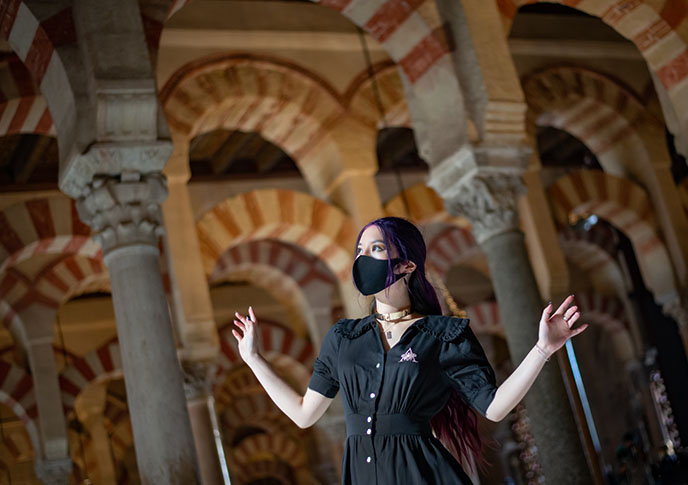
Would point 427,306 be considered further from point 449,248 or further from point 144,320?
point 449,248

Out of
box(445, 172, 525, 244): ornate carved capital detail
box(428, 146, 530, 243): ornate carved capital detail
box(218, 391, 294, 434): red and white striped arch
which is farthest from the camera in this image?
box(218, 391, 294, 434): red and white striped arch

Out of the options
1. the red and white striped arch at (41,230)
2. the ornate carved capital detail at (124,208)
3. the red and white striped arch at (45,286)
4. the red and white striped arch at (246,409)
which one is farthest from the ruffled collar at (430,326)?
the red and white striped arch at (246,409)

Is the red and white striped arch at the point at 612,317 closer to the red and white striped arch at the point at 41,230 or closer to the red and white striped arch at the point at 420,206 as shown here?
the red and white striped arch at the point at 420,206

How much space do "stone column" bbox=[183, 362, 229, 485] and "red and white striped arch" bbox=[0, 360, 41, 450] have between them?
2760mm

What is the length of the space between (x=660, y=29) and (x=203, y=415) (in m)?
4.06

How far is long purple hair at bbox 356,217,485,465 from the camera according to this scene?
2.08 m

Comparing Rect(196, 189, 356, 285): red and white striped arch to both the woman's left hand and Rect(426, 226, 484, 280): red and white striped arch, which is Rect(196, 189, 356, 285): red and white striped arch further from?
the woman's left hand

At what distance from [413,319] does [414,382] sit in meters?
0.17

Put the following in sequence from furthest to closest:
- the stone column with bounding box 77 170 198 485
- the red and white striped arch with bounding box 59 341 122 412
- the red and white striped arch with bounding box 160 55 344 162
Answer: the red and white striped arch with bounding box 59 341 122 412 → the red and white striped arch with bounding box 160 55 344 162 → the stone column with bounding box 77 170 198 485

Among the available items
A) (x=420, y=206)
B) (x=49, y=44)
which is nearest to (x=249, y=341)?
(x=49, y=44)

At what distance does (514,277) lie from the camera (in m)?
5.54

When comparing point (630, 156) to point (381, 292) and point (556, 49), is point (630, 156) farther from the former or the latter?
point (381, 292)

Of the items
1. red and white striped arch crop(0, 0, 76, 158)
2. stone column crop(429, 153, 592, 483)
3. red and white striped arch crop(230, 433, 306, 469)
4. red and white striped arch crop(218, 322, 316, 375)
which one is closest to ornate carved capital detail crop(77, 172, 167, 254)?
red and white striped arch crop(0, 0, 76, 158)

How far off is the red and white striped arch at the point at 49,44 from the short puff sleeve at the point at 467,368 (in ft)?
9.96
